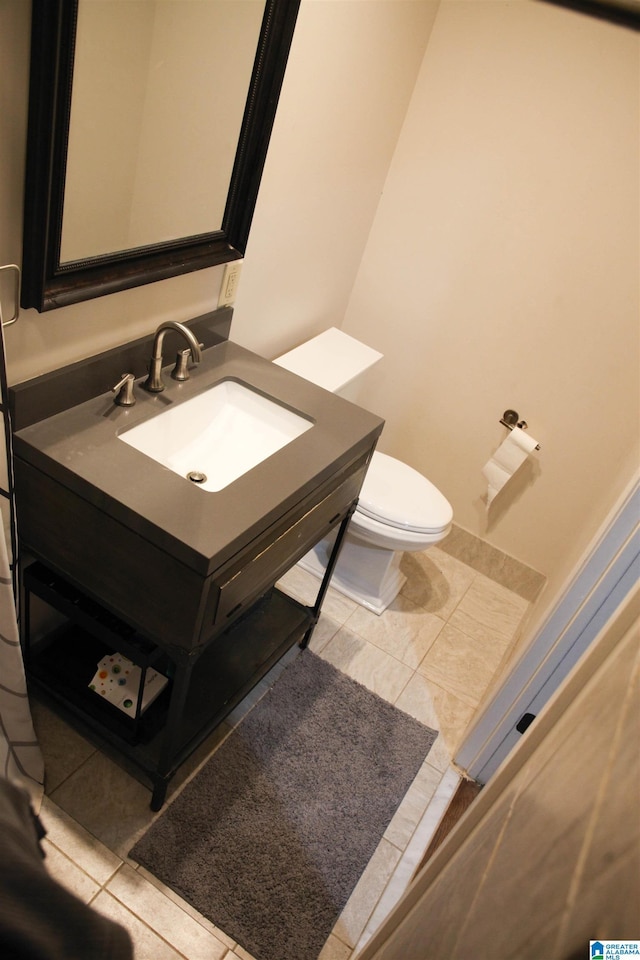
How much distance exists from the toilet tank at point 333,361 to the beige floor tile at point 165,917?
136 centimetres

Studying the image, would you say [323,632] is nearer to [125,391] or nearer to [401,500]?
[401,500]

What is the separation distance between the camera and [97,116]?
1174 mm

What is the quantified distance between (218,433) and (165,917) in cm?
107

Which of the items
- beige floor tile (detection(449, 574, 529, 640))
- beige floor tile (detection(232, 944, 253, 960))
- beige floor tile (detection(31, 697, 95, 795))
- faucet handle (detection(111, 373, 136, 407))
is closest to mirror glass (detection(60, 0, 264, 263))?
faucet handle (detection(111, 373, 136, 407))

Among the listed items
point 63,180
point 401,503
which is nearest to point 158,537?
point 63,180

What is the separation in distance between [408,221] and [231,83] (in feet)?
3.48

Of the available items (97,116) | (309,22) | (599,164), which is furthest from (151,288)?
(599,164)

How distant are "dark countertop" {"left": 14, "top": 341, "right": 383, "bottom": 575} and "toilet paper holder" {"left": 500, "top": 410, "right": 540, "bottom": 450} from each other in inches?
41.5

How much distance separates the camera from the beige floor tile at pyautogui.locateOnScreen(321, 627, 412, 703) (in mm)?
2166

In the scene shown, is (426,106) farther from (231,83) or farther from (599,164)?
(231,83)

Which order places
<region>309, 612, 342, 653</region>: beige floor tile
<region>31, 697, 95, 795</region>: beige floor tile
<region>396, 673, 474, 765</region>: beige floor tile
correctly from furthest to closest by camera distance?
<region>309, 612, 342, 653</region>: beige floor tile
<region>396, 673, 474, 765</region>: beige floor tile
<region>31, 697, 95, 795</region>: beige floor tile

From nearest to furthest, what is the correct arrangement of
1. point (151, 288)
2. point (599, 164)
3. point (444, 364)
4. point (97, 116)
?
point (97, 116) → point (151, 288) → point (599, 164) → point (444, 364)

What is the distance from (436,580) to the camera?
2670mm

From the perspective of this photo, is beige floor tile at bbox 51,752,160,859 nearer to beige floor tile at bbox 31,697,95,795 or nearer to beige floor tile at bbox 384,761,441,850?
beige floor tile at bbox 31,697,95,795
